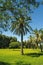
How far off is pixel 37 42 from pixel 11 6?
72202mm

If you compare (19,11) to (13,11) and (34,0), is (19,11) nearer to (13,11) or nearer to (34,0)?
(13,11)

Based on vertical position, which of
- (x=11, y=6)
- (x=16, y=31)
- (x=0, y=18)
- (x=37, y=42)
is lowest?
(x=37, y=42)

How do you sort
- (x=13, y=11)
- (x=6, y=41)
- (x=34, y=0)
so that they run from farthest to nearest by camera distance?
(x=6, y=41)
(x=13, y=11)
(x=34, y=0)

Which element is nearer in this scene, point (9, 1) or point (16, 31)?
point (9, 1)

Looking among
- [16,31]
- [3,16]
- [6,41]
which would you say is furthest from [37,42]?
[3,16]

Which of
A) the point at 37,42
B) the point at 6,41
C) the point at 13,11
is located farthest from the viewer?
the point at 6,41

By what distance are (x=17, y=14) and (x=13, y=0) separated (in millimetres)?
1830

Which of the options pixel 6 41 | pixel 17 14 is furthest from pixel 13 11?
pixel 6 41

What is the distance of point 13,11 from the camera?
17.1 meters

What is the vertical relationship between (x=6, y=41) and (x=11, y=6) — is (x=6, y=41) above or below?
below

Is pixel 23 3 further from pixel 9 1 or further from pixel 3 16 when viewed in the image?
pixel 3 16

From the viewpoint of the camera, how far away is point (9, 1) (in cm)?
1596

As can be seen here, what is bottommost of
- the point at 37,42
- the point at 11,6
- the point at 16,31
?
the point at 37,42

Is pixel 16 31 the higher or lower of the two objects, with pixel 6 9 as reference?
lower
